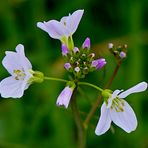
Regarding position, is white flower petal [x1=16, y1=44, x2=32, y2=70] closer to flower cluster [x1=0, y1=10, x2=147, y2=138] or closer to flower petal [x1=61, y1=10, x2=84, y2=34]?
flower cluster [x1=0, y1=10, x2=147, y2=138]

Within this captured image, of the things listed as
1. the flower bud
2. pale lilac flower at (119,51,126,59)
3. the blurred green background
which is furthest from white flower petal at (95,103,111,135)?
the blurred green background

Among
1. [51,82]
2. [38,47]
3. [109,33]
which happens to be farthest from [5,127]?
[109,33]

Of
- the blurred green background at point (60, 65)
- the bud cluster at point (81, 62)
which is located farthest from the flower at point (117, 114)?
the blurred green background at point (60, 65)

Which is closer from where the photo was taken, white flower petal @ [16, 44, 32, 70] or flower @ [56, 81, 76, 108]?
flower @ [56, 81, 76, 108]

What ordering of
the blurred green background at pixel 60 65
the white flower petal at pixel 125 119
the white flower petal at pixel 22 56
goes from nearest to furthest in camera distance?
the white flower petal at pixel 22 56 → the white flower petal at pixel 125 119 → the blurred green background at pixel 60 65

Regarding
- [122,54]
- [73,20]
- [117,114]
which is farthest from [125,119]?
[73,20]

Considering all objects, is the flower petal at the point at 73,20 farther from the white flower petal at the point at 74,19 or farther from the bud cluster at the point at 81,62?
the bud cluster at the point at 81,62

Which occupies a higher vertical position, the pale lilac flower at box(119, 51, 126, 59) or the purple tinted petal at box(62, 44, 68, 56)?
the purple tinted petal at box(62, 44, 68, 56)

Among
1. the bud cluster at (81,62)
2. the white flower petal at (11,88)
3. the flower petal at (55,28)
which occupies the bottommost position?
the white flower petal at (11,88)
